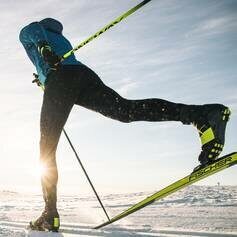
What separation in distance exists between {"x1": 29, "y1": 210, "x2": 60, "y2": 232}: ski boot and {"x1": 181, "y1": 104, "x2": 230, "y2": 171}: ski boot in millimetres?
1463

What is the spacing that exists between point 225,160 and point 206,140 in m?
0.25

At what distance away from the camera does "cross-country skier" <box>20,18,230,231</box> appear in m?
3.60

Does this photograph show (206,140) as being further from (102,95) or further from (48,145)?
(48,145)

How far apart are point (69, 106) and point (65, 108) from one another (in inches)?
2.3

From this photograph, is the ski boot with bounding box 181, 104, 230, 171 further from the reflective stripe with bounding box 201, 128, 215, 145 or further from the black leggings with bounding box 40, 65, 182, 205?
the black leggings with bounding box 40, 65, 182, 205

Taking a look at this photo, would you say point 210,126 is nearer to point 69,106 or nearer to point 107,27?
point 69,106

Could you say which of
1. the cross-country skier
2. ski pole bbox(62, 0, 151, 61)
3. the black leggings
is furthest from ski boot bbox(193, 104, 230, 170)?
ski pole bbox(62, 0, 151, 61)

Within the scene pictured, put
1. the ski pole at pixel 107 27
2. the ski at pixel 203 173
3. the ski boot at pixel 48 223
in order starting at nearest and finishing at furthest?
the ski at pixel 203 173, the ski boot at pixel 48 223, the ski pole at pixel 107 27

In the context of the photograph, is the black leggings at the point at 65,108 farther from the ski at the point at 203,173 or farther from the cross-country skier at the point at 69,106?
the ski at the point at 203,173

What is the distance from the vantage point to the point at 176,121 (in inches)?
149

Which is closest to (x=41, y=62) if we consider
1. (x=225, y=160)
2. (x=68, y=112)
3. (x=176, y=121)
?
(x=68, y=112)

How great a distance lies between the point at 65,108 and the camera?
3.93m

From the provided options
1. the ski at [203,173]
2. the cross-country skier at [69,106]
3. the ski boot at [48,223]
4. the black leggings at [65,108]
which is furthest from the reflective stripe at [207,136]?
the ski boot at [48,223]

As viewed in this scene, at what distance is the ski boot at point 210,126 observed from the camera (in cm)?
354
